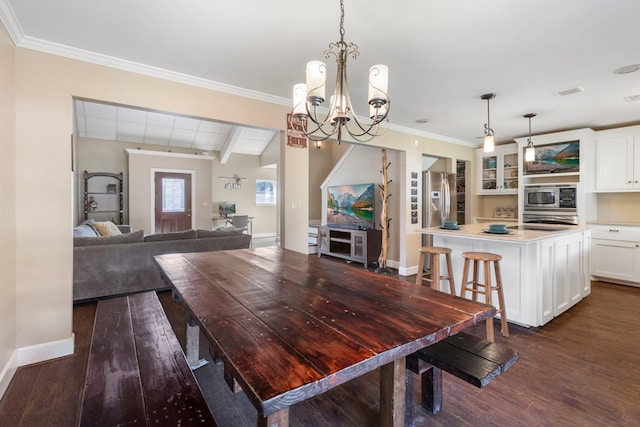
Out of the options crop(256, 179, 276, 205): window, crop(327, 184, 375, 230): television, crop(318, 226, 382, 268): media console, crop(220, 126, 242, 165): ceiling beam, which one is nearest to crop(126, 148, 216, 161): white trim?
crop(220, 126, 242, 165): ceiling beam

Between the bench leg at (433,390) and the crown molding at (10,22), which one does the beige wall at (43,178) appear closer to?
the crown molding at (10,22)

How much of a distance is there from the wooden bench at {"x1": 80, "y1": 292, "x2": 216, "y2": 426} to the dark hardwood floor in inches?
21.8

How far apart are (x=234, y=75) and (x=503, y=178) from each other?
524 centimetres

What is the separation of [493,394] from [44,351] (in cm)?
322

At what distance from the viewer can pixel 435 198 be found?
5.21 metres

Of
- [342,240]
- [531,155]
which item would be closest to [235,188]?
[342,240]

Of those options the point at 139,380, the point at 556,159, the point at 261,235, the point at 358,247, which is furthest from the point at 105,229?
the point at 556,159

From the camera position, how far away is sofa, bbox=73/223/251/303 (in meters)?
3.48

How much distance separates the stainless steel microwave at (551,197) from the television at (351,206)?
8.73 ft

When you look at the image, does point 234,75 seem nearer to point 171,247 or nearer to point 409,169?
point 171,247

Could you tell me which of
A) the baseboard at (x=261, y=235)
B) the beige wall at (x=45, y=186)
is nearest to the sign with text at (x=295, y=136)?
the beige wall at (x=45, y=186)

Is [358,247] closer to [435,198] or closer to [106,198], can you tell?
[435,198]

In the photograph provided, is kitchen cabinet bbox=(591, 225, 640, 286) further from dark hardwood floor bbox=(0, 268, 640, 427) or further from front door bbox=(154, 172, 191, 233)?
front door bbox=(154, 172, 191, 233)

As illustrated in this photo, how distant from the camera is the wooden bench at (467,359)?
50.9 inches
